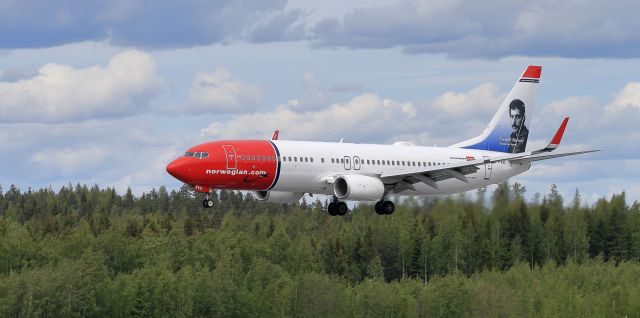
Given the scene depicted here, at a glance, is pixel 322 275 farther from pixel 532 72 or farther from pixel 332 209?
pixel 332 209

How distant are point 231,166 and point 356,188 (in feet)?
30.1

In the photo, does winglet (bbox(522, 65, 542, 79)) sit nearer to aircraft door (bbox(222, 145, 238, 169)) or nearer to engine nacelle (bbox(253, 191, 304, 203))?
engine nacelle (bbox(253, 191, 304, 203))

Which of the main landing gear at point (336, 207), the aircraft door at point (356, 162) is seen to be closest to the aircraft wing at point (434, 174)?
the aircraft door at point (356, 162)

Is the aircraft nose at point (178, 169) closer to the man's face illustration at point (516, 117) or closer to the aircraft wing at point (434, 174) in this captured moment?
the aircraft wing at point (434, 174)

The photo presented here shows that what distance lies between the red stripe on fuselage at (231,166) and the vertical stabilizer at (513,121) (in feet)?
74.5

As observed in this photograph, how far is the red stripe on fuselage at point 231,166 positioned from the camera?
267 feet

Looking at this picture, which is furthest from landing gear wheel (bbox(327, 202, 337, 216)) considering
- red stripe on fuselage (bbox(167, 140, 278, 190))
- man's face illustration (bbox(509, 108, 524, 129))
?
man's face illustration (bbox(509, 108, 524, 129))

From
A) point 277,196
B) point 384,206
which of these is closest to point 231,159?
point 277,196

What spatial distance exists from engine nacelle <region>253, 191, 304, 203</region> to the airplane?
7 centimetres

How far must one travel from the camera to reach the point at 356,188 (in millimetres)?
85625

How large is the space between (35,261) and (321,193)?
104 m

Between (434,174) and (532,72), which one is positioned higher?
(532,72)

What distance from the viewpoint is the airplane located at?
82.0 meters

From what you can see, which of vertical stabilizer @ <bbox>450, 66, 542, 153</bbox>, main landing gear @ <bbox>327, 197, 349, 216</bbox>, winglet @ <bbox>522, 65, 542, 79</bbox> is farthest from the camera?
winglet @ <bbox>522, 65, 542, 79</bbox>
